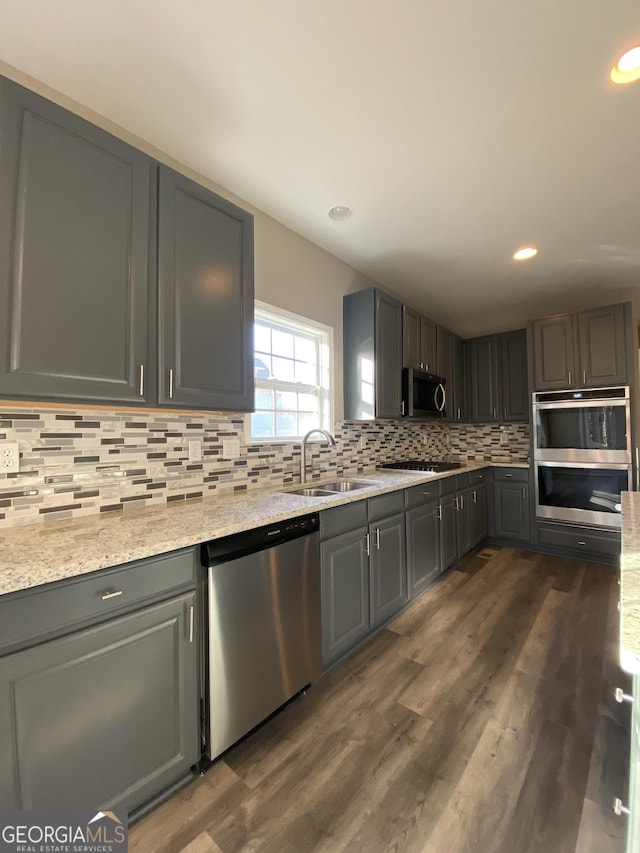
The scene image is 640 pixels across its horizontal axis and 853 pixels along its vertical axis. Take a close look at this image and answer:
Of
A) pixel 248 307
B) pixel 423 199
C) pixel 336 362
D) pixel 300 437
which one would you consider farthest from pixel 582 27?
pixel 300 437

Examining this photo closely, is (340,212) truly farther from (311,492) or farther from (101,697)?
(101,697)

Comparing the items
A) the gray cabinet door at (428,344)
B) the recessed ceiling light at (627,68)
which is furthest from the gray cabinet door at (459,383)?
the recessed ceiling light at (627,68)

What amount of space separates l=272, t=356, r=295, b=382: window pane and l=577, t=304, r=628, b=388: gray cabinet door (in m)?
2.78

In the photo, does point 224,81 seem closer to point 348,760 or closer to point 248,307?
point 248,307

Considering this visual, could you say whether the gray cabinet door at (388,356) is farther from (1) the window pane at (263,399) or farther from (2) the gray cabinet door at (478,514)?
(2) the gray cabinet door at (478,514)

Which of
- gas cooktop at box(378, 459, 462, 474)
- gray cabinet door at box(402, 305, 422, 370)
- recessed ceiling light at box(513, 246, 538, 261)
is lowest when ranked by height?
gas cooktop at box(378, 459, 462, 474)

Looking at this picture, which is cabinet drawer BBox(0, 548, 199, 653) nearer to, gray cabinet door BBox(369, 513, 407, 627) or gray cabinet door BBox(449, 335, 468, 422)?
gray cabinet door BBox(369, 513, 407, 627)

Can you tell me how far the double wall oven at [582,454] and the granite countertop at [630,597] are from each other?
217cm

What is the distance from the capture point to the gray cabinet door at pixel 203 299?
1.53 m

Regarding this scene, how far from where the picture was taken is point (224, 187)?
7.02 ft

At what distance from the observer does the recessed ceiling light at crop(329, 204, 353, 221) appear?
2328 millimetres

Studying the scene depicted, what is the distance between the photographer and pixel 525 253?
2.93 m

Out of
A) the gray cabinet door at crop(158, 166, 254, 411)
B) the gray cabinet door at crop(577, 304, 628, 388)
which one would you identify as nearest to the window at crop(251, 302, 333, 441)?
the gray cabinet door at crop(158, 166, 254, 411)

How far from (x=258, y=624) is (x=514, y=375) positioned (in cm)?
382
